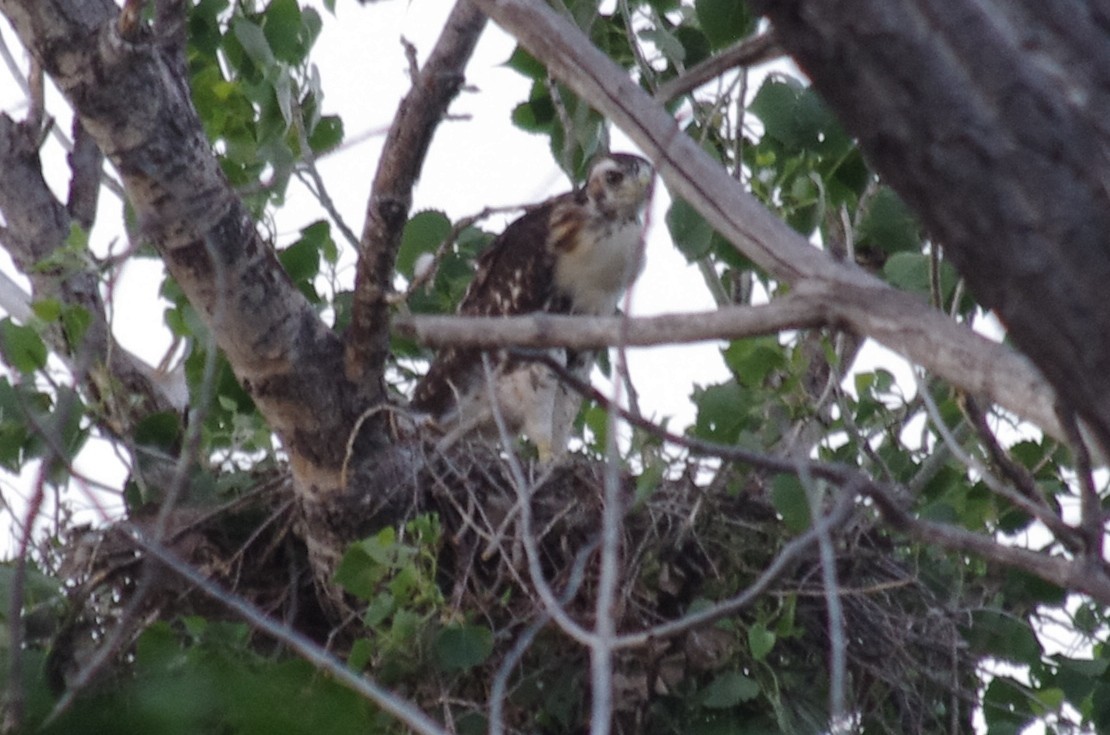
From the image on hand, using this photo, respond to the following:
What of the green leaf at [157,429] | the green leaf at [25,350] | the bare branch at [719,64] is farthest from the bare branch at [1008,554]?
the green leaf at [157,429]

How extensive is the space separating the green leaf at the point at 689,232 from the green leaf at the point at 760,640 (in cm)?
64

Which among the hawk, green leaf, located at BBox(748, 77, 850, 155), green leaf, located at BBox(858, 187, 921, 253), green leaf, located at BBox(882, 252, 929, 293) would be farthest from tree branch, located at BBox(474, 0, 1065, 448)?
the hawk

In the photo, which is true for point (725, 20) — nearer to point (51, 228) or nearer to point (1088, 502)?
point (51, 228)

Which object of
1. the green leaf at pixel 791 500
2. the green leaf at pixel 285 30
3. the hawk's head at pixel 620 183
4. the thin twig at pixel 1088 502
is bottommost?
the thin twig at pixel 1088 502

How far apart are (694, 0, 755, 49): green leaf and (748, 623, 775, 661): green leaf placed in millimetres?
993

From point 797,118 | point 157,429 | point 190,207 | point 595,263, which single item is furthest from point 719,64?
point 595,263

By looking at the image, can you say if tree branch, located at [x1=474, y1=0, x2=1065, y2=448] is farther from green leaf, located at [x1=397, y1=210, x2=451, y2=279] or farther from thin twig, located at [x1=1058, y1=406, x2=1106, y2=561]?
green leaf, located at [x1=397, y1=210, x2=451, y2=279]

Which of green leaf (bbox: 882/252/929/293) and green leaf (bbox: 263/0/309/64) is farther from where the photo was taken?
green leaf (bbox: 263/0/309/64)

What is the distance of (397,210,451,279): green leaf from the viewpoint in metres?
3.85

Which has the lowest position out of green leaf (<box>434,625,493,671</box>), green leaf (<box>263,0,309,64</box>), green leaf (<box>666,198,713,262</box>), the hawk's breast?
green leaf (<box>434,625,493,671</box>)

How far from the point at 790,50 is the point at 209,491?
7.47ft

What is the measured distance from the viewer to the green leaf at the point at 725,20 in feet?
10.3

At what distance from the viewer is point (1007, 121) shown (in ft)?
4.50

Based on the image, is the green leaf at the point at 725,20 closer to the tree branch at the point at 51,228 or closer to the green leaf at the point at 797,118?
the green leaf at the point at 797,118
